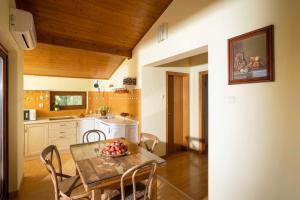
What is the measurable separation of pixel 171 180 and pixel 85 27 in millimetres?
3149

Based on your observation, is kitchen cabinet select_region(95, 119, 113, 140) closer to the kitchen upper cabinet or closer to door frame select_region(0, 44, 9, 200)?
the kitchen upper cabinet

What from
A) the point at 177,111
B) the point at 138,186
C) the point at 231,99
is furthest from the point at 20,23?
the point at 177,111

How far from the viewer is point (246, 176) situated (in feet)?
5.66

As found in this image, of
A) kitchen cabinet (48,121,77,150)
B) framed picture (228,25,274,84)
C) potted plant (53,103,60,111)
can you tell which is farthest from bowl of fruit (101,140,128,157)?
potted plant (53,103,60,111)

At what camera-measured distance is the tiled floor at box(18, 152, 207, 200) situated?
2424 millimetres

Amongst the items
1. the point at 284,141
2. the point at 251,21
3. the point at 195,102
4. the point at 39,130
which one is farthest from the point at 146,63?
the point at 39,130

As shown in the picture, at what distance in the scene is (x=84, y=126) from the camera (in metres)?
4.53

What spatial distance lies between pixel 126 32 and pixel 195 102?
7.66 feet

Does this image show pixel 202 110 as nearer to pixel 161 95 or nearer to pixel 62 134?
pixel 161 95

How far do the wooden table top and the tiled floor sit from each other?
847 millimetres

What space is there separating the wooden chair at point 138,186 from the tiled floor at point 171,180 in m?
0.81

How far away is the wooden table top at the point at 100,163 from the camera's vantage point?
1442 millimetres

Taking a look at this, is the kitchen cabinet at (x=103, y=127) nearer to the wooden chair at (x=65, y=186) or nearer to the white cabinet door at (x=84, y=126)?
the white cabinet door at (x=84, y=126)

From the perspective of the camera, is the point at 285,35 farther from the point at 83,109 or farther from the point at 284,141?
the point at 83,109
